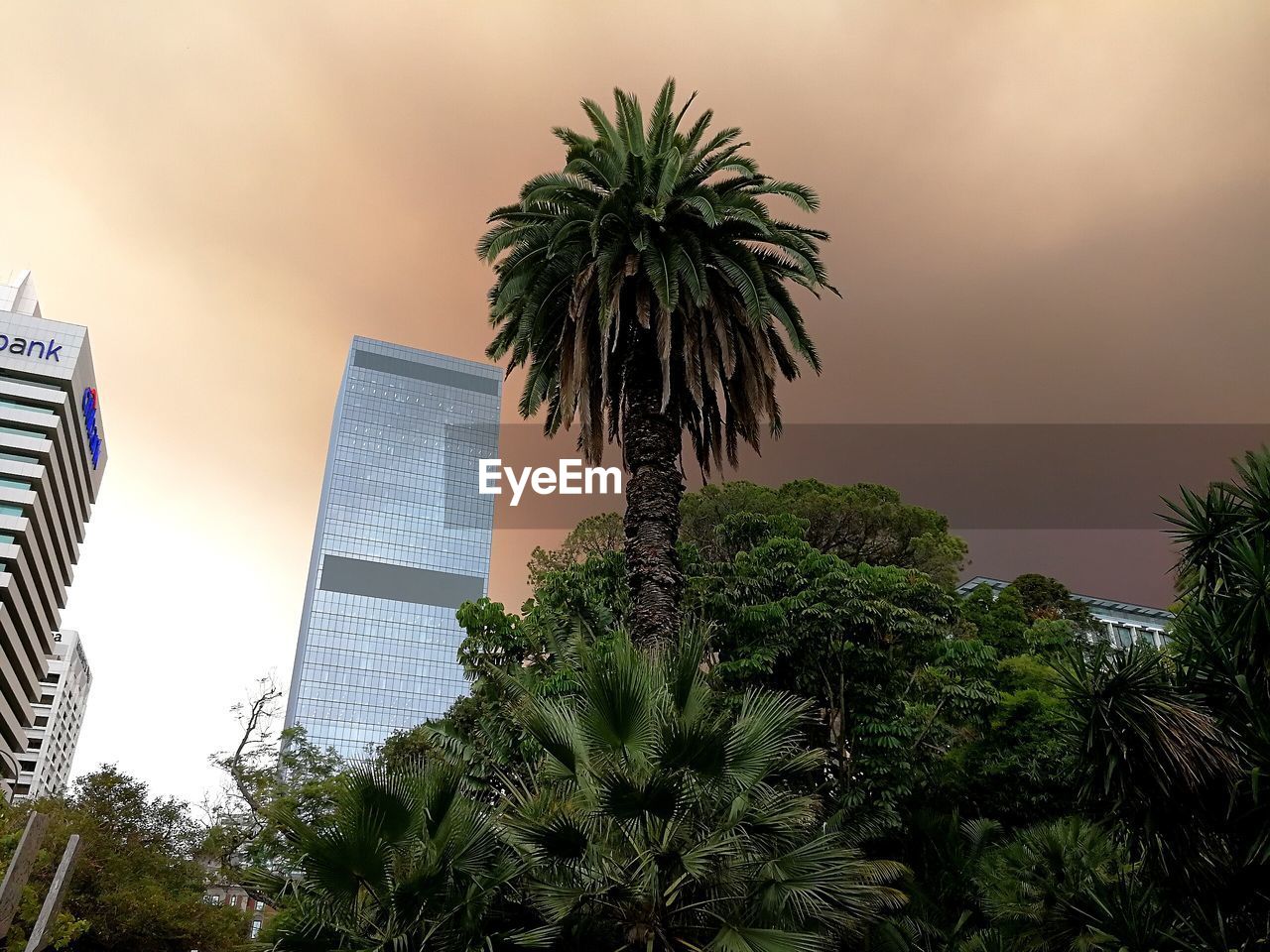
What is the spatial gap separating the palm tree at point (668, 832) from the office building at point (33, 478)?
8010 cm

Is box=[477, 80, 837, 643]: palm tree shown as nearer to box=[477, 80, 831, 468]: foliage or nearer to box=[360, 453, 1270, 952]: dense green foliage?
box=[477, 80, 831, 468]: foliage

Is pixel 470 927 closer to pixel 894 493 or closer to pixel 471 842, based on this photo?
pixel 471 842

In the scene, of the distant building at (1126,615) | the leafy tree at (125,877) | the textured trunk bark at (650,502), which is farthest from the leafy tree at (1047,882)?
the distant building at (1126,615)

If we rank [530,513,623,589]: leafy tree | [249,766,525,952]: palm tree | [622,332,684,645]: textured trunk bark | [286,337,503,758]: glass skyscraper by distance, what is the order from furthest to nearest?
[286,337,503,758]: glass skyscraper → [530,513,623,589]: leafy tree → [622,332,684,645]: textured trunk bark → [249,766,525,952]: palm tree

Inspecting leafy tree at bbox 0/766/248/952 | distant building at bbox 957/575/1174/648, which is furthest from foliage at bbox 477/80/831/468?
distant building at bbox 957/575/1174/648

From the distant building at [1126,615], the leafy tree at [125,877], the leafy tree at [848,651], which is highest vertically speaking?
the distant building at [1126,615]

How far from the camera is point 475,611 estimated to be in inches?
922

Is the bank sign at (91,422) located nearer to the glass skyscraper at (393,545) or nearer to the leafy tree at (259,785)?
the glass skyscraper at (393,545)

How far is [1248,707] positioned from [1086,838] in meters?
8.06

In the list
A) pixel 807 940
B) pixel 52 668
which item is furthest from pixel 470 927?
pixel 52 668

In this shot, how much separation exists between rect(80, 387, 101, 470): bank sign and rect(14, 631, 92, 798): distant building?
156ft

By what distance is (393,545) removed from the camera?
158875 mm

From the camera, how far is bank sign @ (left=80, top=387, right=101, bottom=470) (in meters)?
86.3

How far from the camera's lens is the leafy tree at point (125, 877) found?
24.0 metres
